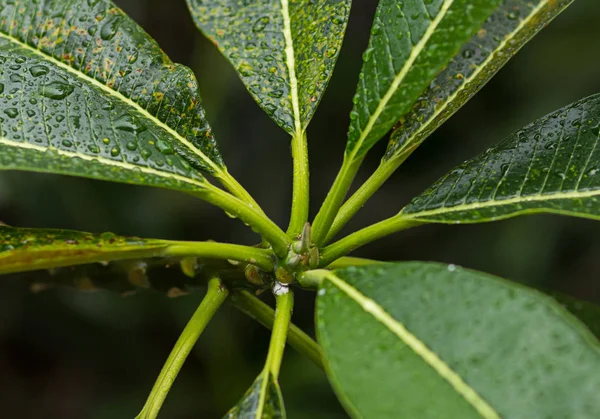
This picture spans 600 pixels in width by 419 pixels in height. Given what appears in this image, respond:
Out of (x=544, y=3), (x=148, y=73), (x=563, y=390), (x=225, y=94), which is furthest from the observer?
(x=225, y=94)

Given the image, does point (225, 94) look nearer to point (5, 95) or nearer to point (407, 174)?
point (407, 174)

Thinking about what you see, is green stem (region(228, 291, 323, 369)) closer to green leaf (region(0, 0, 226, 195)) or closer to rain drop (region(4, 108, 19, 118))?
green leaf (region(0, 0, 226, 195))

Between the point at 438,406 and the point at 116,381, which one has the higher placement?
the point at 438,406

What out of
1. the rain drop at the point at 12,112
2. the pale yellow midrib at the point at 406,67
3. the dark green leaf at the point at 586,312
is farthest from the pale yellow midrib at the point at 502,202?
the rain drop at the point at 12,112

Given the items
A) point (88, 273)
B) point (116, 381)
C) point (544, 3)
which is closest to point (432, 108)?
point (544, 3)

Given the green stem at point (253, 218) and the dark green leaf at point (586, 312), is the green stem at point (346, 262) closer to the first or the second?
the green stem at point (253, 218)

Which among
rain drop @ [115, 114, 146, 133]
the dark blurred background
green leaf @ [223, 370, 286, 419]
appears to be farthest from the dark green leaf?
the dark blurred background

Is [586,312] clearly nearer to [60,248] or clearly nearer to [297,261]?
[297,261]
